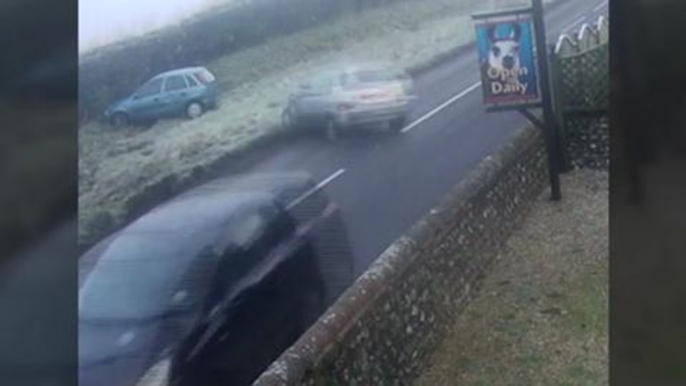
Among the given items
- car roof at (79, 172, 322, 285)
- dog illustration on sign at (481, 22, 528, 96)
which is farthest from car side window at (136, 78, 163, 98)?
dog illustration on sign at (481, 22, 528, 96)

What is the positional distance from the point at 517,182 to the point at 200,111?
522mm

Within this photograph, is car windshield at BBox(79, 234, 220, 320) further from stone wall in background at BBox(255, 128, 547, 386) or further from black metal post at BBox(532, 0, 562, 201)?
black metal post at BBox(532, 0, 562, 201)

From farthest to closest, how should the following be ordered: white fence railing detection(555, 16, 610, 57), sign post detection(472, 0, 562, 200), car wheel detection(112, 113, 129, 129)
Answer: sign post detection(472, 0, 562, 200)
white fence railing detection(555, 16, 610, 57)
car wheel detection(112, 113, 129, 129)

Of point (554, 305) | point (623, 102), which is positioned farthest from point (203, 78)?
point (554, 305)

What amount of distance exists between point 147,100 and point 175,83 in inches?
1.5

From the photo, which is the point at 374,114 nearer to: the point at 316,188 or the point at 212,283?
the point at 316,188

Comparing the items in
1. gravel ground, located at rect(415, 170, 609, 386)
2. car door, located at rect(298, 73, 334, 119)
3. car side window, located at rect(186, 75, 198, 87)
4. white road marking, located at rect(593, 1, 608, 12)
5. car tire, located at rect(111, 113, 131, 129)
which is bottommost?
gravel ground, located at rect(415, 170, 609, 386)

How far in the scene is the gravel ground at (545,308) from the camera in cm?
120

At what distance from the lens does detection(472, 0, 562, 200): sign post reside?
4.03 feet

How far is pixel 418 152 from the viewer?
126 centimetres

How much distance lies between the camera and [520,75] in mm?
1301

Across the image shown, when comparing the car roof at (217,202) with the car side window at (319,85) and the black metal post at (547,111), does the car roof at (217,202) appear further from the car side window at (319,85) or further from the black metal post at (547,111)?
the black metal post at (547,111)

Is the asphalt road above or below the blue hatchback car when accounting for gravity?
below

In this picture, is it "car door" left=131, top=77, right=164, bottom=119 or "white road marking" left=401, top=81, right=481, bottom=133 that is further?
"white road marking" left=401, top=81, right=481, bottom=133
